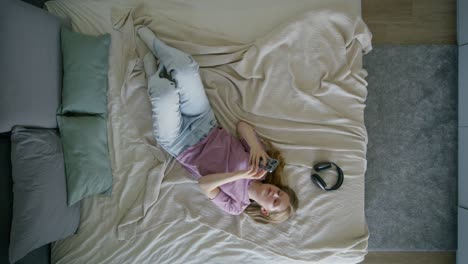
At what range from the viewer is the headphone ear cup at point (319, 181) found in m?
1.41

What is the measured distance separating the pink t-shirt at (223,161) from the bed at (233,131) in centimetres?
9

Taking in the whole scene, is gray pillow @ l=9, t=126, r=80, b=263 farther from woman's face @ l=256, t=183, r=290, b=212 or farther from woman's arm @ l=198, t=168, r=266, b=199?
woman's face @ l=256, t=183, r=290, b=212

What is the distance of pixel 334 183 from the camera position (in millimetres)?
1460

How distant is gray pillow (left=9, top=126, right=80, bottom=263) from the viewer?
1178mm

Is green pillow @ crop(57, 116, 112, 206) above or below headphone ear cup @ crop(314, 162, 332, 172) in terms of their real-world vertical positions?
above

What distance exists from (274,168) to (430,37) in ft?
4.17

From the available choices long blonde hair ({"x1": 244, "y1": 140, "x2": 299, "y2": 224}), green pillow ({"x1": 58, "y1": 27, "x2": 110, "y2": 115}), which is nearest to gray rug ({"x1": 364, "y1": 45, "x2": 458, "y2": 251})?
long blonde hair ({"x1": 244, "y1": 140, "x2": 299, "y2": 224})

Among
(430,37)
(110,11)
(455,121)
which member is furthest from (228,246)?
(430,37)

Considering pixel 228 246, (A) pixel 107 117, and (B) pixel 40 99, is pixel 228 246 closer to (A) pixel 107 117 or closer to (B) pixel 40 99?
(A) pixel 107 117

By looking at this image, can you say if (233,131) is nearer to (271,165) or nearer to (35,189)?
(271,165)

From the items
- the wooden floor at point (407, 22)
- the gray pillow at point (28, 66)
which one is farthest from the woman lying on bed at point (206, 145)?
the wooden floor at point (407, 22)

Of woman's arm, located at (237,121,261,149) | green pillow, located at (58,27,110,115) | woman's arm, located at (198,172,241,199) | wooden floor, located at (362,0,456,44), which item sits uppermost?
green pillow, located at (58,27,110,115)

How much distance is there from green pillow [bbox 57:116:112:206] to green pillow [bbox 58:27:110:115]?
54mm

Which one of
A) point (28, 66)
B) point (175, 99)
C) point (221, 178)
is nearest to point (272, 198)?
point (221, 178)
